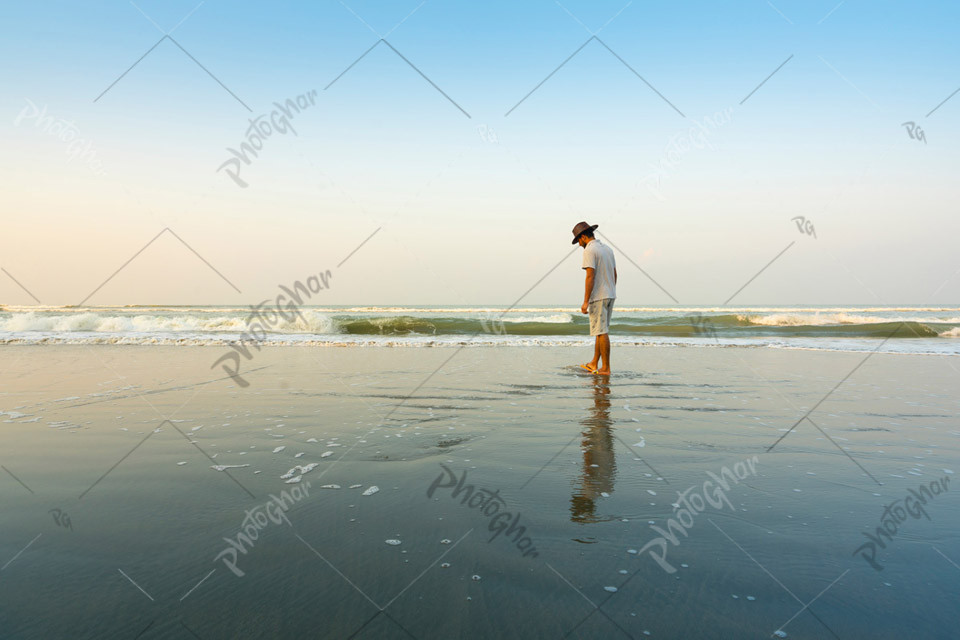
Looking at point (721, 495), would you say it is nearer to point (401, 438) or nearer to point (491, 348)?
point (401, 438)

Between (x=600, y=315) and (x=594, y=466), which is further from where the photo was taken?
(x=600, y=315)

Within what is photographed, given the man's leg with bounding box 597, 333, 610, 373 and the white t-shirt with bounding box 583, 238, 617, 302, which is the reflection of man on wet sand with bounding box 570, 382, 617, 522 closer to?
the man's leg with bounding box 597, 333, 610, 373

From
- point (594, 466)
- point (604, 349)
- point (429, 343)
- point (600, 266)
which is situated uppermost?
point (600, 266)

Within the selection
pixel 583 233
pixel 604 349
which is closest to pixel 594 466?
pixel 604 349

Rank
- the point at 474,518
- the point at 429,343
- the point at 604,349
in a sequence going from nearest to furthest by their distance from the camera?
1. the point at 474,518
2. the point at 604,349
3. the point at 429,343

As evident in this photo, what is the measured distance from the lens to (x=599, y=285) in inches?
296

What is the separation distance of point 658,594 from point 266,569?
52.2 inches

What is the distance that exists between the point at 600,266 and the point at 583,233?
0.56 m

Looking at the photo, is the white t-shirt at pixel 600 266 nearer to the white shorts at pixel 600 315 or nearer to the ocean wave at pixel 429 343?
the white shorts at pixel 600 315

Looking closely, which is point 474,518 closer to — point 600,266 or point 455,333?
A: point 600,266

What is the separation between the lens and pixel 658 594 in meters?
1.69

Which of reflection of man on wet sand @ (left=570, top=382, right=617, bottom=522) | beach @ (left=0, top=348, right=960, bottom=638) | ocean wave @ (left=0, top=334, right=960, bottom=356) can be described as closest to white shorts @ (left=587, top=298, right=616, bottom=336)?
beach @ (left=0, top=348, right=960, bottom=638)

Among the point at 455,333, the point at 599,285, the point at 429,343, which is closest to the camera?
the point at 599,285

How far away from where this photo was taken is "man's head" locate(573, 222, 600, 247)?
751 cm
